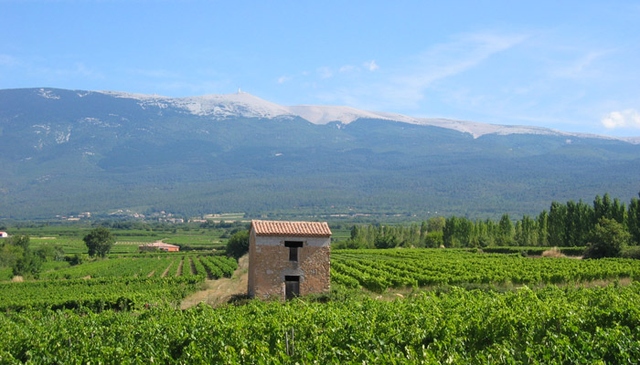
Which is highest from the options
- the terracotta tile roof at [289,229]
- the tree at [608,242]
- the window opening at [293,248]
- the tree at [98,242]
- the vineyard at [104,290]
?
the terracotta tile roof at [289,229]

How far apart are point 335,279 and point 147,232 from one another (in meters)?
116

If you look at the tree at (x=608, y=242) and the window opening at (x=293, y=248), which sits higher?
the window opening at (x=293, y=248)

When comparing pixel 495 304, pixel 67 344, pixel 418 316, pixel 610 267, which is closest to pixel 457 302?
pixel 495 304

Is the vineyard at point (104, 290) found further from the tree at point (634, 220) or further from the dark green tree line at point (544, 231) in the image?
the tree at point (634, 220)

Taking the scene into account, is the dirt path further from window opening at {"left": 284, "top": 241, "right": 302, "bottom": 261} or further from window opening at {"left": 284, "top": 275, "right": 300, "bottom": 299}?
window opening at {"left": 284, "top": 241, "right": 302, "bottom": 261}

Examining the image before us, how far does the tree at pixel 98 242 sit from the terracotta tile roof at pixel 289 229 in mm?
59167

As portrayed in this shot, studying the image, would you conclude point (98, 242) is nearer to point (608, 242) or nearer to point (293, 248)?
point (293, 248)

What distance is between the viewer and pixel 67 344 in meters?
15.5

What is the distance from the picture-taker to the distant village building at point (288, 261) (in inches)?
1057

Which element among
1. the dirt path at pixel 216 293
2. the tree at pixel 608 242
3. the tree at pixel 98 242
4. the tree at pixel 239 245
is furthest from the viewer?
the tree at pixel 98 242

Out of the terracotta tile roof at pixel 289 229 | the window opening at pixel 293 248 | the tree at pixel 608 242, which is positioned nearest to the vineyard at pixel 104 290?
the terracotta tile roof at pixel 289 229

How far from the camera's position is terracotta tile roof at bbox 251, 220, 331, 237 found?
2725 centimetres

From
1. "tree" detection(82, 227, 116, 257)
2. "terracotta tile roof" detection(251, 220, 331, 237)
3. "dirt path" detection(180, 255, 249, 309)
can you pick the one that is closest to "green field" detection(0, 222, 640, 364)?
"terracotta tile roof" detection(251, 220, 331, 237)

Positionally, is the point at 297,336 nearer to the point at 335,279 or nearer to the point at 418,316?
the point at 418,316
